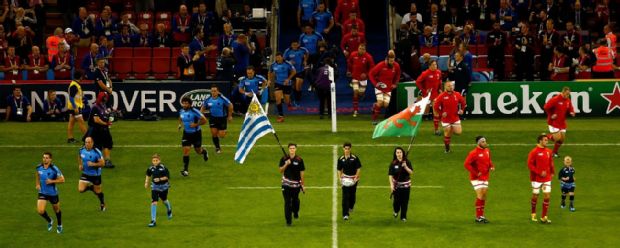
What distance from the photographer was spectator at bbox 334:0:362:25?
46.0 m

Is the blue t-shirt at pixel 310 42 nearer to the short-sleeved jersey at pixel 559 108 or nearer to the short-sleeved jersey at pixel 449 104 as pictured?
the short-sleeved jersey at pixel 449 104

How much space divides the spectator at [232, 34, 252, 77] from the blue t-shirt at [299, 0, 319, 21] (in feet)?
11.2

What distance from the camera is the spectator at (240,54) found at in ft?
→ 144

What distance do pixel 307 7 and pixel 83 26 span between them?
25.6 feet

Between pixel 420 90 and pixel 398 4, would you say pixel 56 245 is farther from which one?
pixel 398 4

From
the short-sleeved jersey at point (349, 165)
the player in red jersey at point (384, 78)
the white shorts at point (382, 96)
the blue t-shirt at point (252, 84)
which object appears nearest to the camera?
the short-sleeved jersey at point (349, 165)

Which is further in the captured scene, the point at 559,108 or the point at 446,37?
the point at 446,37

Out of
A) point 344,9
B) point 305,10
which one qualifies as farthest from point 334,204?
point 305,10

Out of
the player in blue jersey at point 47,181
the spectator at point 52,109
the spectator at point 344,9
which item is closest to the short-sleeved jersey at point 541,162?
the player in blue jersey at point 47,181

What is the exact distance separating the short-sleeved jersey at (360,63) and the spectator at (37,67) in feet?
34.6

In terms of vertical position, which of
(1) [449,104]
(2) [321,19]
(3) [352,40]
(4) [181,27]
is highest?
(2) [321,19]

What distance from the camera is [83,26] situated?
46781mm

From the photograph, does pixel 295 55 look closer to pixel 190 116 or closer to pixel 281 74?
pixel 281 74

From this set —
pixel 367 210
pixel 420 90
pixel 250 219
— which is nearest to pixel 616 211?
pixel 367 210
